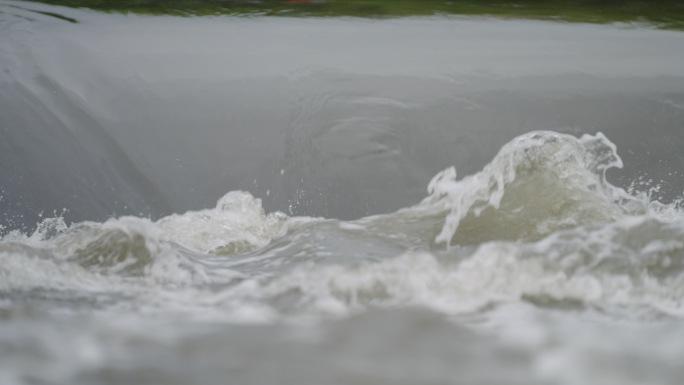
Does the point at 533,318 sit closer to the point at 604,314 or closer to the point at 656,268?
the point at 604,314

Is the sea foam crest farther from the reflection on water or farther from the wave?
the reflection on water

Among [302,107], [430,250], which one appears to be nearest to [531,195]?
[430,250]

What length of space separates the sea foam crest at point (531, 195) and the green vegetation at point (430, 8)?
2.78ft

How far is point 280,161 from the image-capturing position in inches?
85.7

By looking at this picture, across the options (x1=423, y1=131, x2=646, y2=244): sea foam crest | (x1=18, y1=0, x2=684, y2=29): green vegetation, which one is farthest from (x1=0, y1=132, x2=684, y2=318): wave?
(x1=18, y1=0, x2=684, y2=29): green vegetation

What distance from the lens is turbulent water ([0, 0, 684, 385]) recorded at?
1092mm

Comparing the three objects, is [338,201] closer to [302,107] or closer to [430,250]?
[302,107]

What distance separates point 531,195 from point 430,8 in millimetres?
1169

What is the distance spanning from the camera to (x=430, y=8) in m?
2.87

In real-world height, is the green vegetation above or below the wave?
above

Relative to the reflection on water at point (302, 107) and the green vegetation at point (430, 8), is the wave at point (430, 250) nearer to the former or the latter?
the reflection on water at point (302, 107)

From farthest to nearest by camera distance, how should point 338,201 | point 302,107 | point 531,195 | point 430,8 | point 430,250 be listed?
point 430,8
point 302,107
point 338,201
point 531,195
point 430,250

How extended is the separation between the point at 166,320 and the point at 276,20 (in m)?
1.65

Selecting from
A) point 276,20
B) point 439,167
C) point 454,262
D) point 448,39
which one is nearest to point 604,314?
point 454,262
